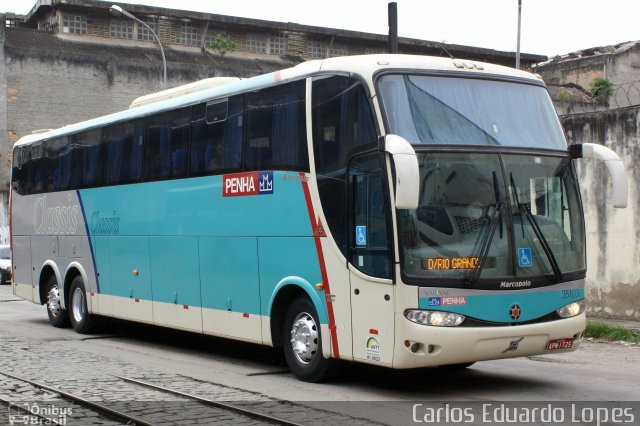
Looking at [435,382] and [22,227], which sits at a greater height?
[22,227]

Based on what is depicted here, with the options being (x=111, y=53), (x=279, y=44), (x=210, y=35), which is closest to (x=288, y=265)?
(x=111, y=53)

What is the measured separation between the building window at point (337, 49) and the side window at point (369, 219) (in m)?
43.9

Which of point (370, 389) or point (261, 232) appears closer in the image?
point (370, 389)

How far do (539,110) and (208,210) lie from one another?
4760mm

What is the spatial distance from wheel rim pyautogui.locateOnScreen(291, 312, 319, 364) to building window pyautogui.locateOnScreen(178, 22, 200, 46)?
40.2 m

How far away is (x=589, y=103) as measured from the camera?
44031 millimetres

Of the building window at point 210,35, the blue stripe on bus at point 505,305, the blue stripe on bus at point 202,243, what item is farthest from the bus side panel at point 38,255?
the building window at point 210,35

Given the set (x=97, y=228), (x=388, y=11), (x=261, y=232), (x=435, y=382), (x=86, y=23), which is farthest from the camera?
(x=86, y=23)

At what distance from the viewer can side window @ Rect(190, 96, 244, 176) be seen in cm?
1272

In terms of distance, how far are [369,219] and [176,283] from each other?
498cm

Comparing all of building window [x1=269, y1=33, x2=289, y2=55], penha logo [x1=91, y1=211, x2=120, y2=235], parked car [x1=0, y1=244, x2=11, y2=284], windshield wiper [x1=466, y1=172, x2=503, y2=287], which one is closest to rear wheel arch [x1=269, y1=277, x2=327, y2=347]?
windshield wiper [x1=466, y1=172, x2=503, y2=287]

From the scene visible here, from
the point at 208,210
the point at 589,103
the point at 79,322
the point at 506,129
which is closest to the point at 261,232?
the point at 208,210

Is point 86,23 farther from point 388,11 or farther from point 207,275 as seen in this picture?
point 207,275

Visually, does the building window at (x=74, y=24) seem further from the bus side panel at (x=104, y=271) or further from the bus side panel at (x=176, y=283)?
the bus side panel at (x=176, y=283)
